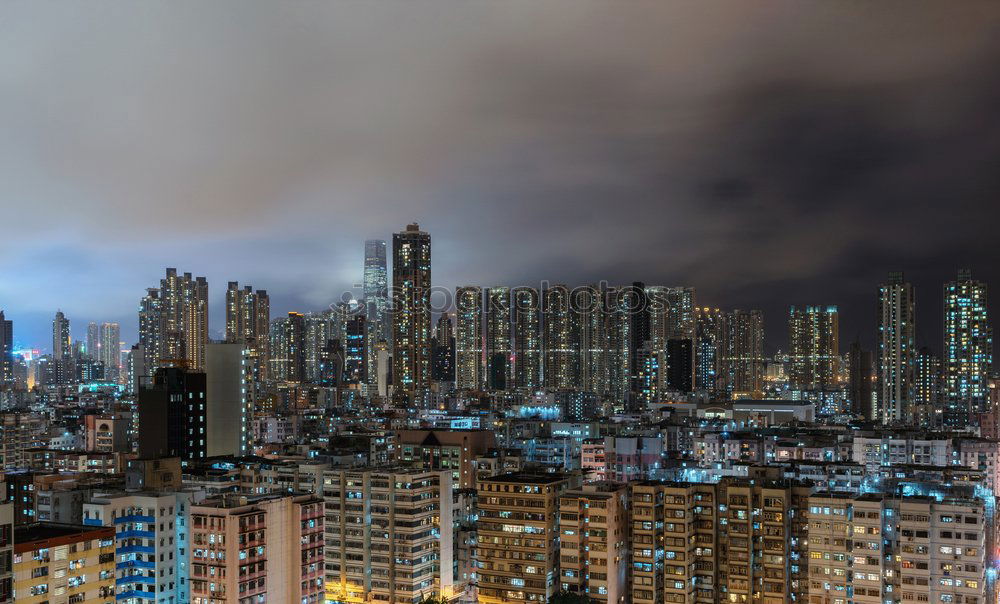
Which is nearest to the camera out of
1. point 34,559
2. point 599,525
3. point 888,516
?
point 34,559

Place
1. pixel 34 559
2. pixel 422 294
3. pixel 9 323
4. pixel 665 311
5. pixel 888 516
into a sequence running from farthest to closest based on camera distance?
1. pixel 665 311
2. pixel 422 294
3. pixel 9 323
4. pixel 888 516
5. pixel 34 559


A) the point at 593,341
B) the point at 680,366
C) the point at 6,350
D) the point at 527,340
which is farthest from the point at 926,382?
the point at 6,350

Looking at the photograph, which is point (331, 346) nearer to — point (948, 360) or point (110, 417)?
point (110, 417)

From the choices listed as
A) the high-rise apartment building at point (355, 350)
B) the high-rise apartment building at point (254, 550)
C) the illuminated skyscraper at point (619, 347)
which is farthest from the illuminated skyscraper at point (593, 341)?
the high-rise apartment building at point (254, 550)

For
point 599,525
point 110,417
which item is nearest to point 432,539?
point 599,525

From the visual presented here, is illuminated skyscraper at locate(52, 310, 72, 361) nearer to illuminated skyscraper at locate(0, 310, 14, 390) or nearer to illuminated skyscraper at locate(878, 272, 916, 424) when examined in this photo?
illuminated skyscraper at locate(0, 310, 14, 390)

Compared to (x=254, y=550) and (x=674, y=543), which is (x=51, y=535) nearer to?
(x=254, y=550)
